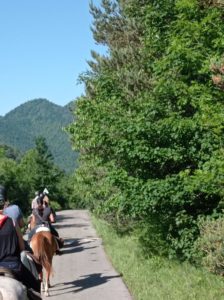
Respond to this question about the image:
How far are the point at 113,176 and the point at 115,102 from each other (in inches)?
94.1

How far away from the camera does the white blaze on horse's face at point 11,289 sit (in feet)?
17.3

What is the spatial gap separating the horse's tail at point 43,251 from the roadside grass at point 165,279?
1837mm

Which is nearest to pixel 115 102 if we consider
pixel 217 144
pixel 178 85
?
pixel 178 85

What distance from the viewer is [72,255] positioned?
18.8 metres

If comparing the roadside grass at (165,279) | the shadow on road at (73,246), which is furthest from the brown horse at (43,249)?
the shadow on road at (73,246)

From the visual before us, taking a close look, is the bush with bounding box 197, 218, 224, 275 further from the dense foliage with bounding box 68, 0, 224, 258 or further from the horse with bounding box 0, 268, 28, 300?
the horse with bounding box 0, 268, 28, 300

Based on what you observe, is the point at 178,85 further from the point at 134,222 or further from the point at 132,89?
the point at 134,222

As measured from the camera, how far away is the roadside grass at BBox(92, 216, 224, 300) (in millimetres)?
9273

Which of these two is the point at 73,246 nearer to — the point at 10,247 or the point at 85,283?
the point at 85,283

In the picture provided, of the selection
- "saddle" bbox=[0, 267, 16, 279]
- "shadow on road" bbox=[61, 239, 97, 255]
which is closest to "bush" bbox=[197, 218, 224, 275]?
"saddle" bbox=[0, 267, 16, 279]

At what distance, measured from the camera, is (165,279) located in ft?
35.4

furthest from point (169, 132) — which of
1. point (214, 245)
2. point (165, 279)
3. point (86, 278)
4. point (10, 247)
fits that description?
point (10, 247)

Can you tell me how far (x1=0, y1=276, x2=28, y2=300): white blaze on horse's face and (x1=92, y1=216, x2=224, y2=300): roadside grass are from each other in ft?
13.6

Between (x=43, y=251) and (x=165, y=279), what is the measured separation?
9.56 feet
